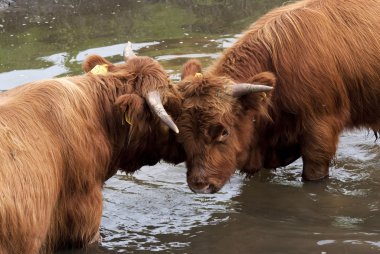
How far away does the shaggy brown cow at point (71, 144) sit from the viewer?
553 cm

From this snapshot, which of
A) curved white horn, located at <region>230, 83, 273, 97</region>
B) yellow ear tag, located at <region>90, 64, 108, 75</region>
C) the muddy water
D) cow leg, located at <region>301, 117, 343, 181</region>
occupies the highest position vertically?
yellow ear tag, located at <region>90, 64, 108, 75</region>

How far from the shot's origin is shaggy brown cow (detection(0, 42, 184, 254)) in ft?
18.1

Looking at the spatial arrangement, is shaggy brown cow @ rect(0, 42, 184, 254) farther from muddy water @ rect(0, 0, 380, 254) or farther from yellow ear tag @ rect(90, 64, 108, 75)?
muddy water @ rect(0, 0, 380, 254)

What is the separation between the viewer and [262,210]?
751cm

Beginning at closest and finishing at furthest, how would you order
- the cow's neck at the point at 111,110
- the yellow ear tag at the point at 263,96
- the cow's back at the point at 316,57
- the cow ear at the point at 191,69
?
the cow's neck at the point at 111,110 → the yellow ear tag at the point at 263,96 → the cow ear at the point at 191,69 → the cow's back at the point at 316,57

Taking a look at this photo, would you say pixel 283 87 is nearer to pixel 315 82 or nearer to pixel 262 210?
pixel 315 82

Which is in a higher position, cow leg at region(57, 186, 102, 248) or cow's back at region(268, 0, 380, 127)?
cow's back at region(268, 0, 380, 127)

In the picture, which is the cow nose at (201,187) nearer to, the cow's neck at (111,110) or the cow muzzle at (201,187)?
the cow muzzle at (201,187)

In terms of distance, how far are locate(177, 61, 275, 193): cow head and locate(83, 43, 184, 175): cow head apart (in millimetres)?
153

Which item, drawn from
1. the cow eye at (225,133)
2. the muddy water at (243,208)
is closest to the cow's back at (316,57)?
the cow eye at (225,133)

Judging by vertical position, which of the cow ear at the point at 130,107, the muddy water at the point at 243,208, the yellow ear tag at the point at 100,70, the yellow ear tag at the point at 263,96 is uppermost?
the yellow ear tag at the point at 100,70

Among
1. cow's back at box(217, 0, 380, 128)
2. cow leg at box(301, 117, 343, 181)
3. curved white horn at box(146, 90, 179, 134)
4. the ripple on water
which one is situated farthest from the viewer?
cow leg at box(301, 117, 343, 181)

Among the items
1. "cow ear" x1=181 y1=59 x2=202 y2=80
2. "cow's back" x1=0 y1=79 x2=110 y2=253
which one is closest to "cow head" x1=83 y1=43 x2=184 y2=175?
"cow's back" x1=0 y1=79 x2=110 y2=253

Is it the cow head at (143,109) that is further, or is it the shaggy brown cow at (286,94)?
the shaggy brown cow at (286,94)
